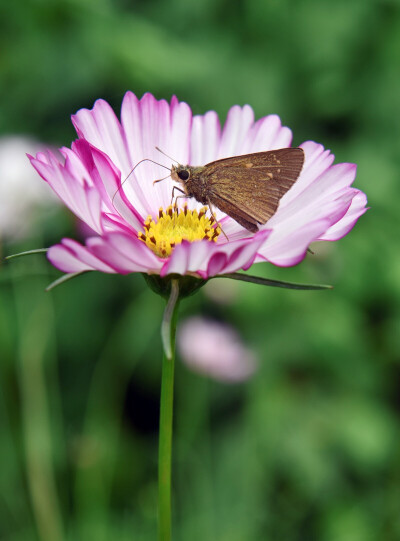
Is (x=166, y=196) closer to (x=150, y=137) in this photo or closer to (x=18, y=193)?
(x=150, y=137)

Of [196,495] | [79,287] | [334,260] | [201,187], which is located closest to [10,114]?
[79,287]

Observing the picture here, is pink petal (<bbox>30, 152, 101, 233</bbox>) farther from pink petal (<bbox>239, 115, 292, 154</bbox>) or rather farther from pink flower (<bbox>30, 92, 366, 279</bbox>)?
pink petal (<bbox>239, 115, 292, 154</bbox>)

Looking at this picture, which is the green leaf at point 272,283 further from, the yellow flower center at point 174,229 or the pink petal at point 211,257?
the yellow flower center at point 174,229

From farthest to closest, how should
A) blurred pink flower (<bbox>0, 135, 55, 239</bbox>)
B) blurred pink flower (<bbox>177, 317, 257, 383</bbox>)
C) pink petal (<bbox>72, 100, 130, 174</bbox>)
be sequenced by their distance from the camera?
1. blurred pink flower (<bbox>177, 317, 257, 383</bbox>)
2. blurred pink flower (<bbox>0, 135, 55, 239</bbox>)
3. pink petal (<bbox>72, 100, 130, 174</bbox>)

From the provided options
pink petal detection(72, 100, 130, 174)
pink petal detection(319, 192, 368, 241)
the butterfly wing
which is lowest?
pink petal detection(319, 192, 368, 241)

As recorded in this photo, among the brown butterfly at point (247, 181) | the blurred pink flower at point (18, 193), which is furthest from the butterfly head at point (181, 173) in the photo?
the blurred pink flower at point (18, 193)

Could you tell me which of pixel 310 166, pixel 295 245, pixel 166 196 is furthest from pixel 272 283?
pixel 166 196

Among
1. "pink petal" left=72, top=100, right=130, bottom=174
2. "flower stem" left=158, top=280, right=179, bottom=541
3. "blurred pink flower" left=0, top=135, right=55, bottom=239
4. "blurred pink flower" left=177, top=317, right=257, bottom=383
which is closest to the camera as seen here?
"flower stem" left=158, top=280, right=179, bottom=541

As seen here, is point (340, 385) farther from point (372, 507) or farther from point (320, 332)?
point (372, 507)

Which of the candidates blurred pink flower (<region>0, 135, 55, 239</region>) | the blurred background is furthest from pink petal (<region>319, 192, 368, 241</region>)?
blurred pink flower (<region>0, 135, 55, 239</region>)
